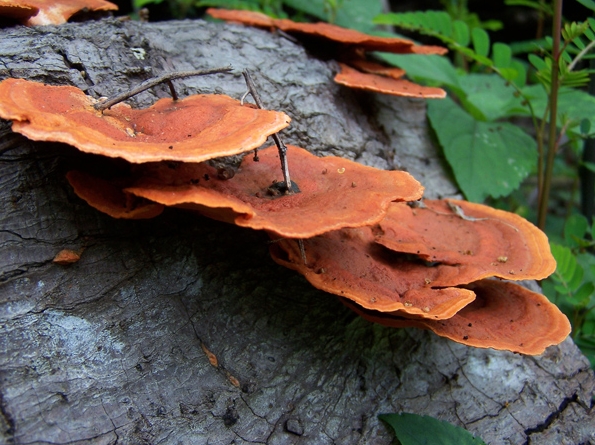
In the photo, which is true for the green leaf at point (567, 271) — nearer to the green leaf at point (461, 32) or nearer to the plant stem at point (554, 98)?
the plant stem at point (554, 98)

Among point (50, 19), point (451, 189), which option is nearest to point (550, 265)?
point (451, 189)

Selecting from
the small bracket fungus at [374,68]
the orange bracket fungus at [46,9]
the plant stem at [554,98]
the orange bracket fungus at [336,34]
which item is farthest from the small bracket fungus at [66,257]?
the plant stem at [554,98]

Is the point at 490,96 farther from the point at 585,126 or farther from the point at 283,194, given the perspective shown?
the point at 283,194

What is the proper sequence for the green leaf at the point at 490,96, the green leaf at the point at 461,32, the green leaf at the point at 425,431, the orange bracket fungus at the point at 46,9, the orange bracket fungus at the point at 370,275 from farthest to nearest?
the green leaf at the point at 490,96 → the green leaf at the point at 461,32 → the orange bracket fungus at the point at 46,9 → the green leaf at the point at 425,431 → the orange bracket fungus at the point at 370,275

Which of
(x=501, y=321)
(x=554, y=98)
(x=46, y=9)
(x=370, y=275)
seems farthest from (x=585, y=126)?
(x=46, y=9)

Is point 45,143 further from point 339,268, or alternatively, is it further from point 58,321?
point 339,268

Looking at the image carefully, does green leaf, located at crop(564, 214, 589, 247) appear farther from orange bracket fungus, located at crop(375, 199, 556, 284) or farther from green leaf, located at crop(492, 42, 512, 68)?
green leaf, located at crop(492, 42, 512, 68)
